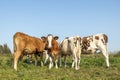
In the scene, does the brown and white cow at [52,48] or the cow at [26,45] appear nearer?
the cow at [26,45]

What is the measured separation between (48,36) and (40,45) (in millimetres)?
1329

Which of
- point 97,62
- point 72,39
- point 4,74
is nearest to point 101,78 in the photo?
point 4,74

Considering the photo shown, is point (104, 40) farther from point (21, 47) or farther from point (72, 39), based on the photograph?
point (21, 47)

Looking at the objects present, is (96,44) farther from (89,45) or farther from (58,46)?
(58,46)

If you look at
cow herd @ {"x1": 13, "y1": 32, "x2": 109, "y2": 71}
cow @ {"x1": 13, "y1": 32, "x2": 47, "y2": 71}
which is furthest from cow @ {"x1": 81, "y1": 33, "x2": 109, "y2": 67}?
cow @ {"x1": 13, "y1": 32, "x2": 47, "y2": 71}

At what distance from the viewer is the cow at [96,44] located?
21.8 meters

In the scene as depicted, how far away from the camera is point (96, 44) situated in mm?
22047

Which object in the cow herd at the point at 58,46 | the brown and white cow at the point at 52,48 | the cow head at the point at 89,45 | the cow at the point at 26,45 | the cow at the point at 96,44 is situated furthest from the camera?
the cow head at the point at 89,45

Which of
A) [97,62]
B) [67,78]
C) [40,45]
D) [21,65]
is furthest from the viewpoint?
[97,62]

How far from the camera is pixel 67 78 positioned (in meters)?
13.6

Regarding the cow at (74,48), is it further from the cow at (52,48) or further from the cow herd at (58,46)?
the cow at (52,48)

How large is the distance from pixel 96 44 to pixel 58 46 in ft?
8.83

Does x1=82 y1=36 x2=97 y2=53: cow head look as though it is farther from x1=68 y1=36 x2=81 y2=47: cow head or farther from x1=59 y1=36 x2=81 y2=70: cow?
x1=68 y1=36 x2=81 y2=47: cow head

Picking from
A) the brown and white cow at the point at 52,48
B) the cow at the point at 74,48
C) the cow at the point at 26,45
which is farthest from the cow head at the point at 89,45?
the cow at the point at 26,45
